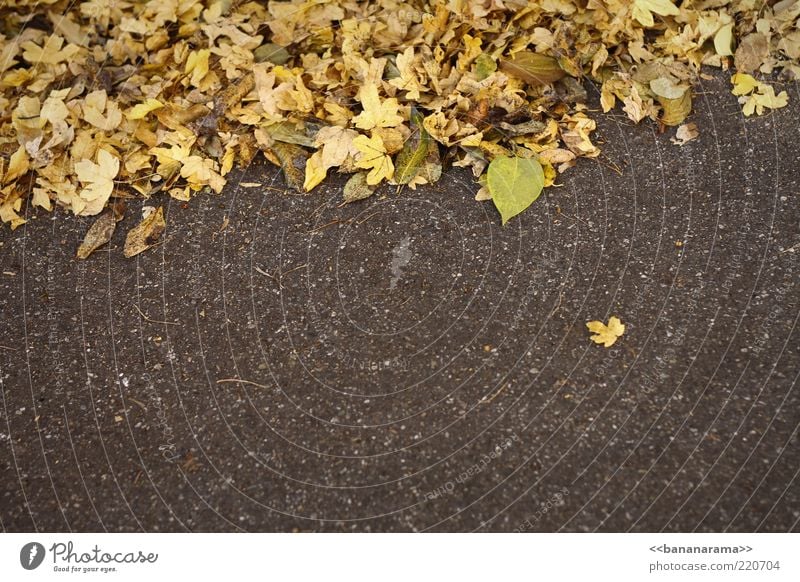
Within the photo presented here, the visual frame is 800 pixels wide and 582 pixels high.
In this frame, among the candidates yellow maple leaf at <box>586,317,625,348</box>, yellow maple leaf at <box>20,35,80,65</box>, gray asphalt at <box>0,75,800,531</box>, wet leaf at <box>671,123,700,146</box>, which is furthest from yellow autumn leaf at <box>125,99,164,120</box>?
wet leaf at <box>671,123,700,146</box>

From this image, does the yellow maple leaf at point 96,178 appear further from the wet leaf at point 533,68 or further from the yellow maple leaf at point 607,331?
the yellow maple leaf at point 607,331

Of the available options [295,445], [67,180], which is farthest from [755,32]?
[67,180]

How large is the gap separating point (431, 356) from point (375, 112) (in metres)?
0.81

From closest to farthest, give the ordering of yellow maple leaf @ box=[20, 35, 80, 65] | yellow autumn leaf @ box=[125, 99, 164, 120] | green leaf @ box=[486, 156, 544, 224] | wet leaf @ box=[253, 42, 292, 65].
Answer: green leaf @ box=[486, 156, 544, 224], yellow autumn leaf @ box=[125, 99, 164, 120], wet leaf @ box=[253, 42, 292, 65], yellow maple leaf @ box=[20, 35, 80, 65]

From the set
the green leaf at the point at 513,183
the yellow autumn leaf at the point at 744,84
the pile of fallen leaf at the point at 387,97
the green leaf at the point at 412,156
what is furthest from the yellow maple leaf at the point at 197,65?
the yellow autumn leaf at the point at 744,84

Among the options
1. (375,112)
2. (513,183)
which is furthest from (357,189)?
(513,183)

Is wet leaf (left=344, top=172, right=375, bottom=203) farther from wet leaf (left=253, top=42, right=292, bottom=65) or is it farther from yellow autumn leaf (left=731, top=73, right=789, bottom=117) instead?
yellow autumn leaf (left=731, top=73, right=789, bottom=117)

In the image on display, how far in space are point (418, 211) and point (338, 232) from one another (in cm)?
25

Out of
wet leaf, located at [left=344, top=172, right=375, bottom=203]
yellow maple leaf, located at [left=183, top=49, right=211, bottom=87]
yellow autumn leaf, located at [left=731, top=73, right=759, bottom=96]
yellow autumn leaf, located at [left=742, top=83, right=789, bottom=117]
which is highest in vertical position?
yellow autumn leaf, located at [left=731, top=73, right=759, bottom=96]

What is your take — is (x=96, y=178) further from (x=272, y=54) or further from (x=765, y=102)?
(x=765, y=102)

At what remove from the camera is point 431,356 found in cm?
177

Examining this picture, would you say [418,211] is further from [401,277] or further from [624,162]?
[624,162]

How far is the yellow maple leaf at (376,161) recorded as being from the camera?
6.78 ft

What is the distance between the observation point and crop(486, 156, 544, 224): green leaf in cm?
198
